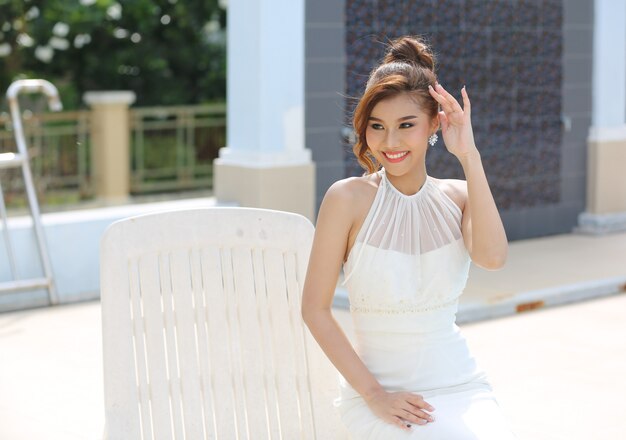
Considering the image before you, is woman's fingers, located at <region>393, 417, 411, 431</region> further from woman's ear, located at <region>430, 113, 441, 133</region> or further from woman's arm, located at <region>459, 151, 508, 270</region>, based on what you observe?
woman's ear, located at <region>430, 113, 441, 133</region>

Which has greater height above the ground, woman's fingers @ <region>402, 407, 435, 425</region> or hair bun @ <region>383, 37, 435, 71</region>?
hair bun @ <region>383, 37, 435, 71</region>

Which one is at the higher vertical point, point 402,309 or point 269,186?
point 402,309

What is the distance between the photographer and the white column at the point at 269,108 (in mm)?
7402

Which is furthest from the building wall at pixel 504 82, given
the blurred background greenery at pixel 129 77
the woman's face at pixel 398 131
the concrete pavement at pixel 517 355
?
the blurred background greenery at pixel 129 77

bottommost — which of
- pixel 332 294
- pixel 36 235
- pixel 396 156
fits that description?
pixel 36 235

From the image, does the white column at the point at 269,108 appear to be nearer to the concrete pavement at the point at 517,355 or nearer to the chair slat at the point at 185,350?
the concrete pavement at the point at 517,355

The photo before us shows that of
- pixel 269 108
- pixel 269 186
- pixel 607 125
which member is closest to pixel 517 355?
pixel 269 186

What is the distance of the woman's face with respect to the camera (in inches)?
104

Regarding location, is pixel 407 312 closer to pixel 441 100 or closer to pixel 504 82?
pixel 441 100

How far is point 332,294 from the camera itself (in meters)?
2.59

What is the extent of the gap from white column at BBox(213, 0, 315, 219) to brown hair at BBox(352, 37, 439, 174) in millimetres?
4679

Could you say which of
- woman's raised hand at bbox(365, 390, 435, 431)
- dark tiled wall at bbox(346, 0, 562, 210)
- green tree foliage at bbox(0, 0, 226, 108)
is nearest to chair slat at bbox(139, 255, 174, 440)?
woman's raised hand at bbox(365, 390, 435, 431)

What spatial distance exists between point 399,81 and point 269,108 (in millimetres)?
4881

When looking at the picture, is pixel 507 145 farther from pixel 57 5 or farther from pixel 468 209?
pixel 57 5
